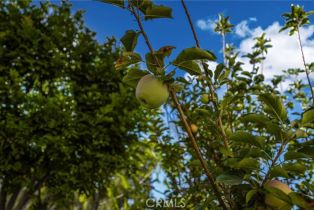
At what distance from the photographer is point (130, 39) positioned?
128 cm

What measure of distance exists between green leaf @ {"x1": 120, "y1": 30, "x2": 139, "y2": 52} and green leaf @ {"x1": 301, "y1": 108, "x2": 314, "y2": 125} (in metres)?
0.67

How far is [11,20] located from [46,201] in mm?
4533

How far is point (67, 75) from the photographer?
7094 mm

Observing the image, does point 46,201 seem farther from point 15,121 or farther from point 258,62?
point 258,62

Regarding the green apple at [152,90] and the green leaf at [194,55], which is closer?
the green leaf at [194,55]

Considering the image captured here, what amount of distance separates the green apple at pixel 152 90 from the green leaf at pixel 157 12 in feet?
0.74

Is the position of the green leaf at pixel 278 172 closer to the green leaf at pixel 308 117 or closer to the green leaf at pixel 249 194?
the green leaf at pixel 249 194

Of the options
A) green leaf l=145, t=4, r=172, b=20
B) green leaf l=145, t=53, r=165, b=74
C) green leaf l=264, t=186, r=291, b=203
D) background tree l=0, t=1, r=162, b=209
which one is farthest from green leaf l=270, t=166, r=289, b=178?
background tree l=0, t=1, r=162, b=209

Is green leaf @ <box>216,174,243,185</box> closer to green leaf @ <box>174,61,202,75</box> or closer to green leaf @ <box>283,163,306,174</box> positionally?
green leaf @ <box>283,163,306,174</box>

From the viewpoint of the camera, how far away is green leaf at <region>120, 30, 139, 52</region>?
1.26 m

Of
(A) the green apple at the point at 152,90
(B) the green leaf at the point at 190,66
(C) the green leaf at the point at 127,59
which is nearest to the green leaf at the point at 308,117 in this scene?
(B) the green leaf at the point at 190,66

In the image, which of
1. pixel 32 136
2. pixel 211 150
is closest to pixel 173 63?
pixel 211 150

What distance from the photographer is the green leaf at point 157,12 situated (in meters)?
1.23

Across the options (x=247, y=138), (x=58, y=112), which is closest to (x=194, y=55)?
(x=247, y=138)
